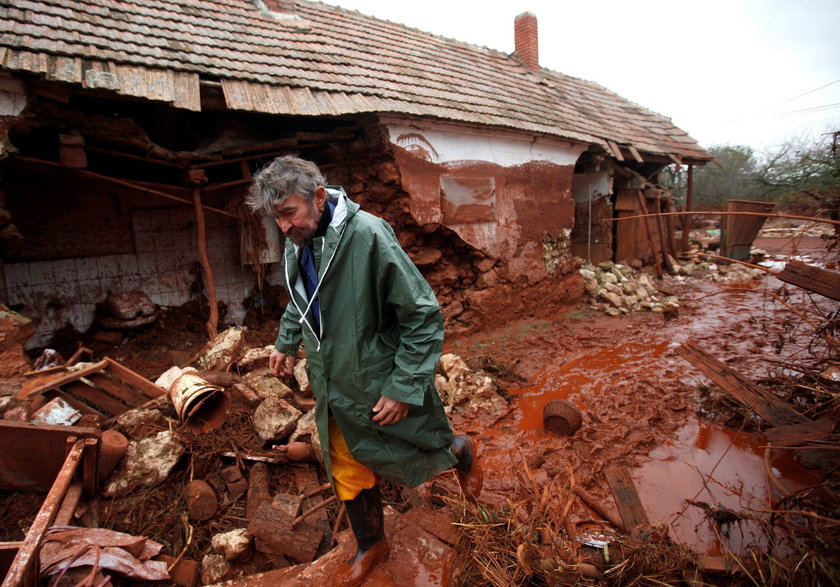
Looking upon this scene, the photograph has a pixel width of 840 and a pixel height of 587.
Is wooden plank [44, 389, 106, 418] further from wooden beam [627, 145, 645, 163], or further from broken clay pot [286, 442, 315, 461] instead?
wooden beam [627, 145, 645, 163]

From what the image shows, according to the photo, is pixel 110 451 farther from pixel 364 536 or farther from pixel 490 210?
pixel 490 210

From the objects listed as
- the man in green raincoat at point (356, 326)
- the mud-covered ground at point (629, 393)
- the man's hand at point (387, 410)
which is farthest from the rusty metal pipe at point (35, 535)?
the mud-covered ground at point (629, 393)

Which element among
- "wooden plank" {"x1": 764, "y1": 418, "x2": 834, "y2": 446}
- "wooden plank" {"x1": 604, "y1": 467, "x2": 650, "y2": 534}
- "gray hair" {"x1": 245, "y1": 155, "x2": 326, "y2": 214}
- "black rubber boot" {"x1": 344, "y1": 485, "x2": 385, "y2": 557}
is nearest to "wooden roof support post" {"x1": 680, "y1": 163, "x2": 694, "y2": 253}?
"wooden plank" {"x1": 764, "y1": 418, "x2": 834, "y2": 446}

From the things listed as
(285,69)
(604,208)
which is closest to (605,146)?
(604,208)

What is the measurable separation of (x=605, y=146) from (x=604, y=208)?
180 cm

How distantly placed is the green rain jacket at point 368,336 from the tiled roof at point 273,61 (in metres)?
3.63

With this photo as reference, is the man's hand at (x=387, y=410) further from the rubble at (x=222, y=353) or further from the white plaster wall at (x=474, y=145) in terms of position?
the white plaster wall at (x=474, y=145)

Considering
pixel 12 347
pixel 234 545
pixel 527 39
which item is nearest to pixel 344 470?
pixel 234 545

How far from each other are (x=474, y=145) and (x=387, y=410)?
18.9ft

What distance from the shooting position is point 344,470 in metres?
2.11

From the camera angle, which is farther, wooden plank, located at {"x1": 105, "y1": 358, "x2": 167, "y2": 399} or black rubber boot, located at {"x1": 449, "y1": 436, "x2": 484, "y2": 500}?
wooden plank, located at {"x1": 105, "y1": 358, "x2": 167, "y2": 399}

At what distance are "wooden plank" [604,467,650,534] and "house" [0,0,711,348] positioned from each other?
3933mm

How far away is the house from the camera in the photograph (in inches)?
172

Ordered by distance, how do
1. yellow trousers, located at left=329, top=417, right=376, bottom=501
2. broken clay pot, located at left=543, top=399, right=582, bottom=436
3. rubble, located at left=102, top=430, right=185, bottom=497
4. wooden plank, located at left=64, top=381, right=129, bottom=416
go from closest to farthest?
yellow trousers, located at left=329, top=417, right=376, bottom=501 → rubble, located at left=102, top=430, right=185, bottom=497 → wooden plank, located at left=64, top=381, right=129, bottom=416 → broken clay pot, located at left=543, top=399, right=582, bottom=436
